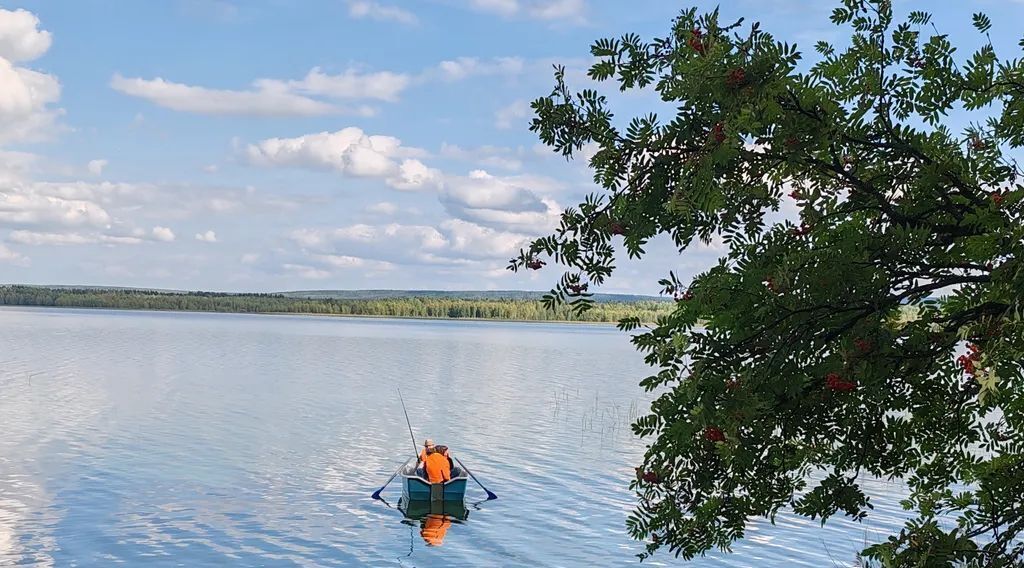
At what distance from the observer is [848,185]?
22.6ft

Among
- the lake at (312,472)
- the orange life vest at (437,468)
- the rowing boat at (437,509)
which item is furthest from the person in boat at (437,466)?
the lake at (312,472)

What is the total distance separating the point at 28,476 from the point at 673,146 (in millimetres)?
30565

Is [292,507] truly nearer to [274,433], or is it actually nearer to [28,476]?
[28,476]

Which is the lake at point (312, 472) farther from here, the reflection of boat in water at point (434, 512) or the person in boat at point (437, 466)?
the person in boat at point (437, 466)

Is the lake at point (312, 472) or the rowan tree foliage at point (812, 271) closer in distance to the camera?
the rowan tree foliage at point (812, 271)

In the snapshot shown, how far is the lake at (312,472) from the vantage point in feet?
79.5

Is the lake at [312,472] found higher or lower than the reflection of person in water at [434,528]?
higher

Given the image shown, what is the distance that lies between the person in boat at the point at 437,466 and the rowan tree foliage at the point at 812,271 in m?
21.8

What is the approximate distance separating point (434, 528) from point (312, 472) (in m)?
8.31

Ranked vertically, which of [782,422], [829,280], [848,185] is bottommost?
[782,422]

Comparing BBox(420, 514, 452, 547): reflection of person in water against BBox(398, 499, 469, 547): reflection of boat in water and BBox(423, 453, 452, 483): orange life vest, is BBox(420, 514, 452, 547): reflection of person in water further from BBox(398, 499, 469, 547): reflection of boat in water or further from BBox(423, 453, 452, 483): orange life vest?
BBox(423, 453, 452, 483): orange life vest

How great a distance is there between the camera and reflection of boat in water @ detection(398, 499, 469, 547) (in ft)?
91.2

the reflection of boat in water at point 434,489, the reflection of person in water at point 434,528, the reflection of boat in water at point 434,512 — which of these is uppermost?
the reflection of boat in water at point 434,489

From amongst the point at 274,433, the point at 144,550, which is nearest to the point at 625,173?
the point at 144,550
